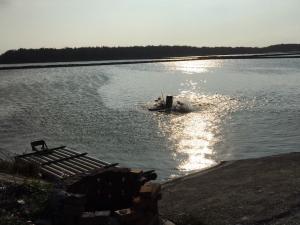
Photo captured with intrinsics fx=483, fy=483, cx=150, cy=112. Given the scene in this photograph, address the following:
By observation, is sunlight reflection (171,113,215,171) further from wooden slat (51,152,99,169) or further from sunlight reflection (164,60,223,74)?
sunlight reflection (164,60,223,74)

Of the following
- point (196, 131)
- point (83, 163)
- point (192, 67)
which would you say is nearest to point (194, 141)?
point (196, 131)

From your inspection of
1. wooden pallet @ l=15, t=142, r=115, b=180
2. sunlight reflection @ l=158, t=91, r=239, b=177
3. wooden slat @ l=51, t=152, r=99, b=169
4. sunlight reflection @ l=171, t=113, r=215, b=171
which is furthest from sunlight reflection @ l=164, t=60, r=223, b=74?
wooden slat @ l=51, t=152, r=99, b=169

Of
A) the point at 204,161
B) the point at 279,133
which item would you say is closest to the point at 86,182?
the point at 204,161

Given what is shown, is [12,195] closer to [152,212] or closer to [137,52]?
[152,212]

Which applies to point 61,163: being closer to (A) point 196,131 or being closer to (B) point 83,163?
(B) point 83,163

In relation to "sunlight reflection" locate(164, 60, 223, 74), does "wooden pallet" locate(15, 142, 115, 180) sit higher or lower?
higher

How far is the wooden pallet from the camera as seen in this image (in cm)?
1234

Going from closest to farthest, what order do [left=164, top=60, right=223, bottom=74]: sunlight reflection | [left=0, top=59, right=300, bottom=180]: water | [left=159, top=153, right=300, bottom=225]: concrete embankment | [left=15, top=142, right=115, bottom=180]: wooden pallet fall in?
[left=159, top=153, right=300, bottom=225]: concrete embankment → [left=15, top=142, right=115, bottom=180]: wooden pallet → [left=0, top=59, right=300, bottom=180]: water → [left=164, top=60, right=223, bottom=74]: sunlight reflection

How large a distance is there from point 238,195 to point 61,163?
5.21 meters

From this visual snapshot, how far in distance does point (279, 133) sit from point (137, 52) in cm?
16163

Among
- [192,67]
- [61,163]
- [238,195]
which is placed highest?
[61,163]

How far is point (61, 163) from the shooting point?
44.5 feet

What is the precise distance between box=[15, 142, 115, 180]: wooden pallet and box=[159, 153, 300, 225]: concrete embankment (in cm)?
212

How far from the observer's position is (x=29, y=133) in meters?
24.4
